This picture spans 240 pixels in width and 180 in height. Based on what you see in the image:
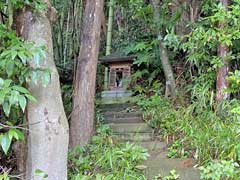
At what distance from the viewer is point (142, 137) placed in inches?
163

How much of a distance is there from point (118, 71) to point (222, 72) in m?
2.30

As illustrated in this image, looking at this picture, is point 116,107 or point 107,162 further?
point 116,107

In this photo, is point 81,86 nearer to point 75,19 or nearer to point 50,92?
point 50,92

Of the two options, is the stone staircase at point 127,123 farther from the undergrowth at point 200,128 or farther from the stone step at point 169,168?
the stone step at point 169,168

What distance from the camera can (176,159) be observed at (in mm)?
3457

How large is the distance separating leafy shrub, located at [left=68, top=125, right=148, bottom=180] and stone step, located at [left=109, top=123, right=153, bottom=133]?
68cm

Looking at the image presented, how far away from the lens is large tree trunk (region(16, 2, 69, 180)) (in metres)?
2.37

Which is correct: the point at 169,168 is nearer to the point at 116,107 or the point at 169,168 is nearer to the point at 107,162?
the point at 107,162

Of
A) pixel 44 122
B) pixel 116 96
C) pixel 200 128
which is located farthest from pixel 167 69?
pixel 44 122

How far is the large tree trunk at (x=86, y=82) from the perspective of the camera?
12.3 feet

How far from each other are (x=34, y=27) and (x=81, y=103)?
4.87 feet

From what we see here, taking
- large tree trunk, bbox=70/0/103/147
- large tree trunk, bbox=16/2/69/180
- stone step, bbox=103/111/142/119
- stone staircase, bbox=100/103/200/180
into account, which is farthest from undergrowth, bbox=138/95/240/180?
large tree trunk, bbox=16/2/69/180

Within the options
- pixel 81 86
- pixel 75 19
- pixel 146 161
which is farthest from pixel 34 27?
pixel 75 19

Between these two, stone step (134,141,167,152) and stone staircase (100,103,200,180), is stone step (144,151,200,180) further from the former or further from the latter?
stone step (134,141,167,152)
